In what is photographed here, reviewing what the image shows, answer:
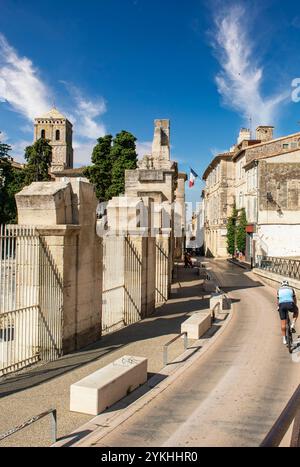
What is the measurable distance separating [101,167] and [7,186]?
12.0 m

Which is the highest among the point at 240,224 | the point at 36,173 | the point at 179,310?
the point at 36,173

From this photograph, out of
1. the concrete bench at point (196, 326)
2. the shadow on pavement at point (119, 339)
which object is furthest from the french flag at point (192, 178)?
the concrete bench at point (196, 326)

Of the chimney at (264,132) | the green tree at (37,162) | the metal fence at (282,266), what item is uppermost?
the chimney at (264,132)

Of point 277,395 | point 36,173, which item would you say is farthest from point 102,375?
point 36,173

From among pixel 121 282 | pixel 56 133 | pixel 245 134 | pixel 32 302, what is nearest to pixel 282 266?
pixel 121 282

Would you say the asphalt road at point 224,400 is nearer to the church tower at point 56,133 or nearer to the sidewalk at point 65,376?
the sidewalk at point 65,376

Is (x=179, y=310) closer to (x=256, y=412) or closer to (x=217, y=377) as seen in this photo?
(x=217, y=377)

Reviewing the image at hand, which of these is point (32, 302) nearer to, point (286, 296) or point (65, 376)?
point (65, 376)

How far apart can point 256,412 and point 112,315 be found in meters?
8.23

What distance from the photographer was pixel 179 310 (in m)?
16.2

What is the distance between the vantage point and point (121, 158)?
4712cm

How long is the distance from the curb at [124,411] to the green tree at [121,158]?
36648 mm

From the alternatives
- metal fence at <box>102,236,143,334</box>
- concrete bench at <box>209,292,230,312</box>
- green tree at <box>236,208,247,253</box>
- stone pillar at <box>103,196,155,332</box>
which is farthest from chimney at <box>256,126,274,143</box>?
metal fence at <box>102,236,143,334</box>

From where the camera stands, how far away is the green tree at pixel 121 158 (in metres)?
45.2
